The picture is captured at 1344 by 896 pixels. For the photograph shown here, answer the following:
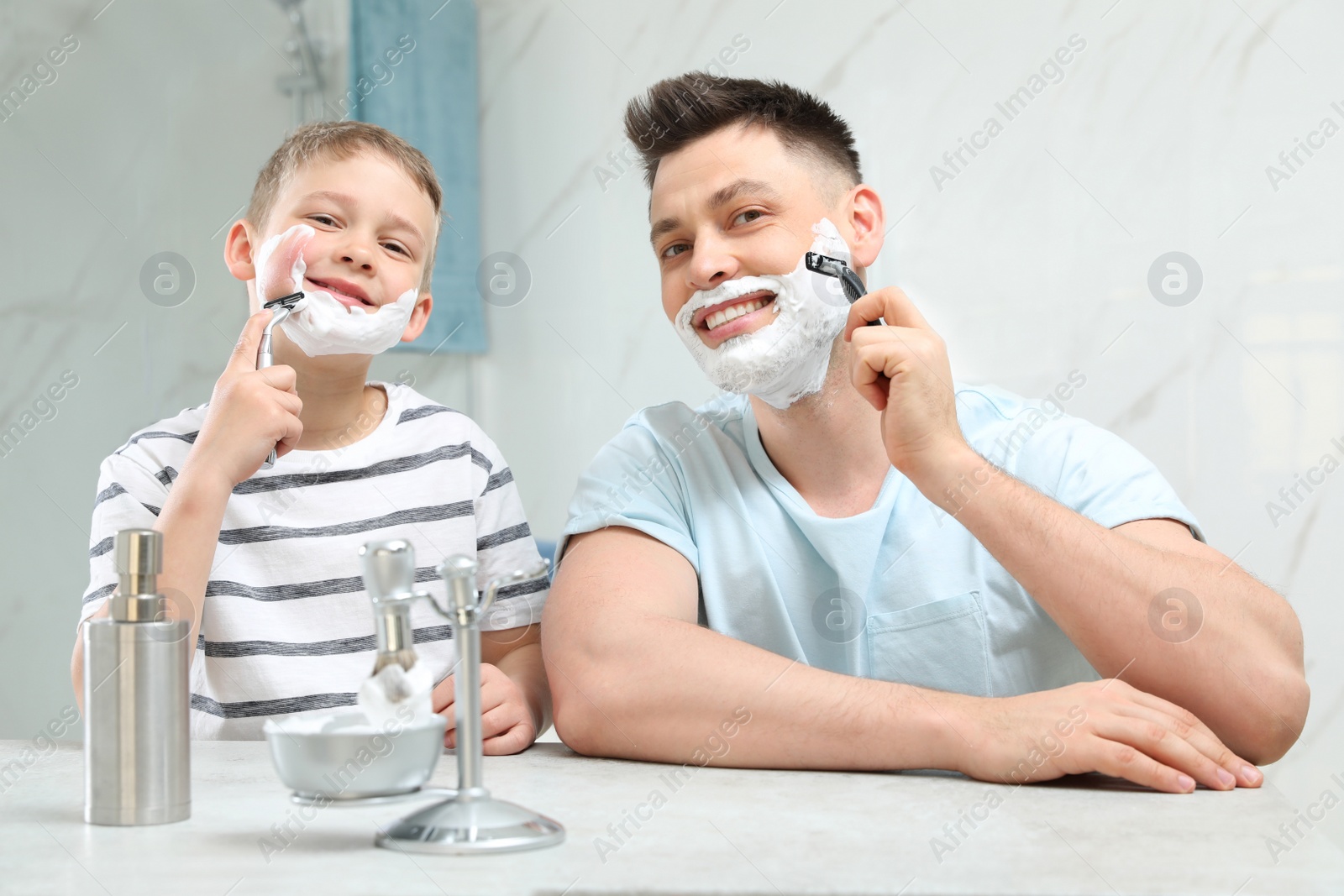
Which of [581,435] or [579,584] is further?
[581,435]

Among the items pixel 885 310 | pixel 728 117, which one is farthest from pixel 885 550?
pixel 728 117

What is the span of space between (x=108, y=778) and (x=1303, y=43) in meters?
1.91

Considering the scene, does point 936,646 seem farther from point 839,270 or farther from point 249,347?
point 249,347

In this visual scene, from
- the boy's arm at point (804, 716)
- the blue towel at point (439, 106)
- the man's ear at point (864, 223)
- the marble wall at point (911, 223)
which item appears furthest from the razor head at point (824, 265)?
the blue towel at point (439, 106)

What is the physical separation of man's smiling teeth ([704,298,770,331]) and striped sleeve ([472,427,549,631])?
265 mm

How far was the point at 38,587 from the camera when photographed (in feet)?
6.05

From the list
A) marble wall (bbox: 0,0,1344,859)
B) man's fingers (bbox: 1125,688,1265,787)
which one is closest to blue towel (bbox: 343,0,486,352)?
marble wall (bbox: 0,0,1344,859)

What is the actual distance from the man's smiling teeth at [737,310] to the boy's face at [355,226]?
0.97 feet

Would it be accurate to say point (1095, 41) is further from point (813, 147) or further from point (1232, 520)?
point (813, 147)

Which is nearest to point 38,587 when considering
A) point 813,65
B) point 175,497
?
point 175,497

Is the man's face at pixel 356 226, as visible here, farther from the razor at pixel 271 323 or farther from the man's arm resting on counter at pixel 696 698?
the man's arm resting on counter at pixel 696 698

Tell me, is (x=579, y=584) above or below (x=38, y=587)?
above

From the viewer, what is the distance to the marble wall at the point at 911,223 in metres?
1.70

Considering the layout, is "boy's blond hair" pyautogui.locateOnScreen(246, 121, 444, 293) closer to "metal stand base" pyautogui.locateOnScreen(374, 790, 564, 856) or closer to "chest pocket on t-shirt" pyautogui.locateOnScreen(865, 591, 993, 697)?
"chest pocket on t-shirt" pyautogui.locateOnScreen(865, 591, 993, 697)
